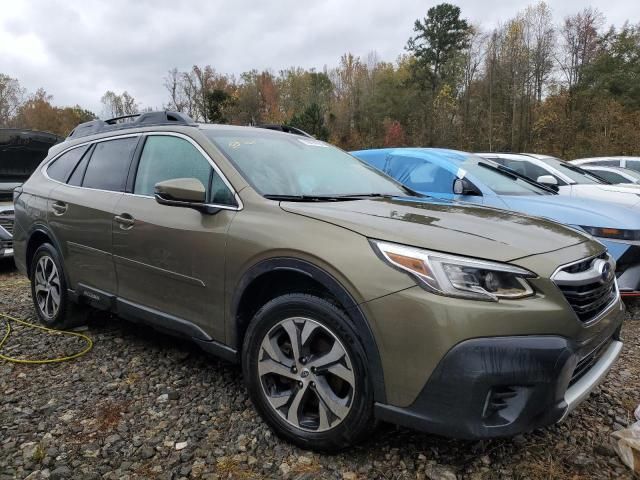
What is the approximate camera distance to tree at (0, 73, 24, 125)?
173 ft

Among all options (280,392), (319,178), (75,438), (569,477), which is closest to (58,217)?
(75,438)

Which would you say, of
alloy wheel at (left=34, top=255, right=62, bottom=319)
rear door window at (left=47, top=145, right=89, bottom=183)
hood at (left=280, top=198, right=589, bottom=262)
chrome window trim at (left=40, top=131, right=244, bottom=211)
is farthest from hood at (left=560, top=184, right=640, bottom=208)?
alloy wheel at (left=34, top=255, right=62, bottom=319)

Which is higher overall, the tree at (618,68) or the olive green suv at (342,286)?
the tree at (618,68)

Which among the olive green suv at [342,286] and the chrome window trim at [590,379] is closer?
the olive green suv at [342,286]

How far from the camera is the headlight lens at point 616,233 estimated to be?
4070mm

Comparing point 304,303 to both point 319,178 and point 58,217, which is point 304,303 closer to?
point 319,178

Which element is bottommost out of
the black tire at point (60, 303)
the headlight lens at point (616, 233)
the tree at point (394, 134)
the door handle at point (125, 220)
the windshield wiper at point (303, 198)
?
the black tire at point (60, 303)

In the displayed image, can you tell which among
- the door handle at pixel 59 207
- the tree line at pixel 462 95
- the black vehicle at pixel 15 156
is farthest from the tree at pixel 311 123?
the door handle at pixel 59 207

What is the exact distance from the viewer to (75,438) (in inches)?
96.4

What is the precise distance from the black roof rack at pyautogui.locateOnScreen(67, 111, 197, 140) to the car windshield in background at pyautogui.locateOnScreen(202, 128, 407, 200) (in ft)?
1.29

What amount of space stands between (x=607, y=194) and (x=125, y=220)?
5171mm

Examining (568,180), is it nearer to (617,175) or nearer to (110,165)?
(617,175)

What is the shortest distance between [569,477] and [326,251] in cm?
147

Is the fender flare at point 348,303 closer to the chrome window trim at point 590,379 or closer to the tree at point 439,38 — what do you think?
the chrome window trim at point 590,379
